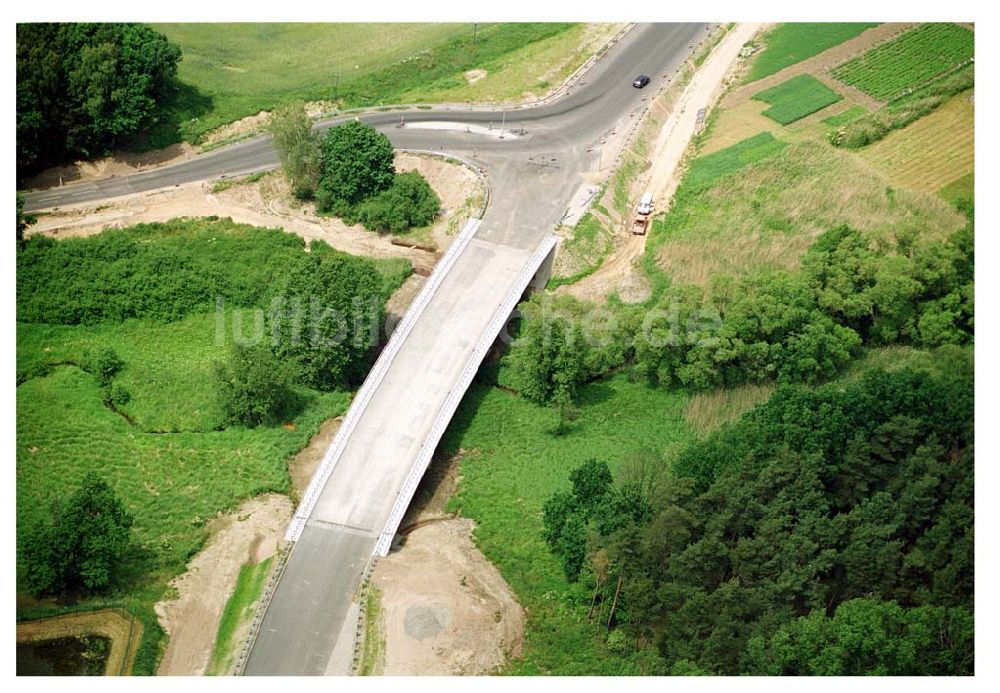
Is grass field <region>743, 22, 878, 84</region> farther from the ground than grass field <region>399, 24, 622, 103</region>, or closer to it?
farther from the ground

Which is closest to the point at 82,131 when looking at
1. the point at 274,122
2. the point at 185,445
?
the point at 274,122

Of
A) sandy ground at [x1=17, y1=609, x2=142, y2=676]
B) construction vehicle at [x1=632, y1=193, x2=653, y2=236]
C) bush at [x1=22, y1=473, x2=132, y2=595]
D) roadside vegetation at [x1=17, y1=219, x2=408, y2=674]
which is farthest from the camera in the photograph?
construction vehicle at [x1=632, y1=193, x2=653, y2=236]

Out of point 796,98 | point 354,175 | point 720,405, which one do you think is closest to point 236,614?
point 720,405

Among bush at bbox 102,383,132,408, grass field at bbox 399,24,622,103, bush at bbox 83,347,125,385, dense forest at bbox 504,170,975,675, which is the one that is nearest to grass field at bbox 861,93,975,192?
dense forest at bbox 504,170,975,675

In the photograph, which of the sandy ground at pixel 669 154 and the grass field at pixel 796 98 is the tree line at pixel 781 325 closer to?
the sandy ground at pixel 669 154

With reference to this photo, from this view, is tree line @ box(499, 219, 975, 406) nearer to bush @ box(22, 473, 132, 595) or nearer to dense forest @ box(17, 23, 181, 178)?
bush @ box(22, 473, 132, 595)

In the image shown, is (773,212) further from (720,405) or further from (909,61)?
(909,61)
